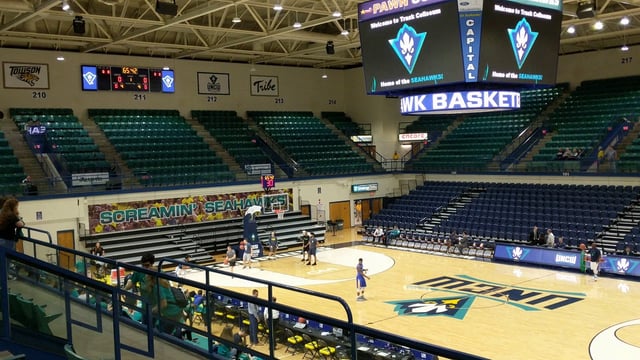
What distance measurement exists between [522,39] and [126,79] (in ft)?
82.7

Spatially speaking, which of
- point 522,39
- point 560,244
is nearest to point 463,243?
point 560,244

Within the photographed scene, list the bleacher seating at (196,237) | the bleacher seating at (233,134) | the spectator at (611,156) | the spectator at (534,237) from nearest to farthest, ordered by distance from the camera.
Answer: the spectator at (534,237) < the bleacher seating at (196,237) < the spectator at (611,156) < the bleacher seating at (233,134)

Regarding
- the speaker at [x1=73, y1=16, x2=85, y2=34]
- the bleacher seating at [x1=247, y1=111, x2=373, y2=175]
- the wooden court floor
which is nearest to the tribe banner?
the bleacher seating at [x1=247, y1=111, x2=373, y2=175]

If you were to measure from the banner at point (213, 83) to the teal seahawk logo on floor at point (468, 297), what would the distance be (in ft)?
66.4

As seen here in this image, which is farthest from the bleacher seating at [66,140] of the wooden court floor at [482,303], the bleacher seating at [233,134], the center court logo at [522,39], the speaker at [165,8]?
the center court logo at [522,39]

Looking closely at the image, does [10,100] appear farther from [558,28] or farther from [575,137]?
[575,137]

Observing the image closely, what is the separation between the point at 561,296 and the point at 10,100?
→ 26461mm

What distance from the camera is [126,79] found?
3275cm

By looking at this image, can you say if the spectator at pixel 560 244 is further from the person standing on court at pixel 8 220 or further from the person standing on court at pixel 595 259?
the person standing on court at pixel 8 220

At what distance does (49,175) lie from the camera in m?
26.1

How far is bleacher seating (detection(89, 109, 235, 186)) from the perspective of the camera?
2886cm

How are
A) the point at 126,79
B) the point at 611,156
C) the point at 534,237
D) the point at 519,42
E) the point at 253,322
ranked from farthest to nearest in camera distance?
the point at 126,79 < the point at 611,156 < the point at 534,237 < the point at 519,42 < the point at 253,322

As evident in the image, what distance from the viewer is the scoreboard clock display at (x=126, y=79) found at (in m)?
31.8

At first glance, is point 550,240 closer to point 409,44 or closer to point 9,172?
point 409,44
